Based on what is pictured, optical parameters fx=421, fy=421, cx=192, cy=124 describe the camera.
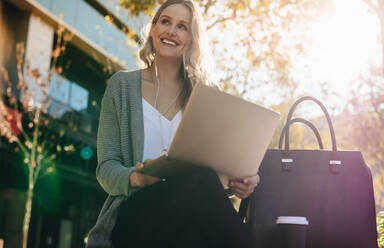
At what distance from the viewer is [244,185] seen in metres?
2.01

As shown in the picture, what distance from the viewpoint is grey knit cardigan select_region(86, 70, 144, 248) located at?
6.79 ft

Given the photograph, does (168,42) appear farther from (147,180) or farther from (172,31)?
(147,180)

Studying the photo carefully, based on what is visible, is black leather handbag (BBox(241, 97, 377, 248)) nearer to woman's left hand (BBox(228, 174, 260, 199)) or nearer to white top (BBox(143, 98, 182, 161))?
woman's left hand (BBox(228, 174, 260, 199))

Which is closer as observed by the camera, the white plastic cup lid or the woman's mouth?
the white plastic cup lid

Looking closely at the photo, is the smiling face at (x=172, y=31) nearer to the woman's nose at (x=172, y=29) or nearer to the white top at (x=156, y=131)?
the woman's nose at (x=172, y=29)

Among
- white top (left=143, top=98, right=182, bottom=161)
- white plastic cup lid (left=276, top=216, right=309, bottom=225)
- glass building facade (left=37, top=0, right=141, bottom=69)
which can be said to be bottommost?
white plastic cup lid (left=276, top=216, right=309, bottom=225)

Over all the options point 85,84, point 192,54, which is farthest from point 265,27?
point 85,84

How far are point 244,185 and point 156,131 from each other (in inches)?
27.8

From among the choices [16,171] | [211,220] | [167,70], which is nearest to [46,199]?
[16,171]

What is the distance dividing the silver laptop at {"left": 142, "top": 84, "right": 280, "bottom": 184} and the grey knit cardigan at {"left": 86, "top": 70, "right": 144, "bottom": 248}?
38 cm

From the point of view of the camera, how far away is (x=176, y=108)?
2662mm

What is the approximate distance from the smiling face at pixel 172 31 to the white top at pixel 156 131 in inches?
15.3

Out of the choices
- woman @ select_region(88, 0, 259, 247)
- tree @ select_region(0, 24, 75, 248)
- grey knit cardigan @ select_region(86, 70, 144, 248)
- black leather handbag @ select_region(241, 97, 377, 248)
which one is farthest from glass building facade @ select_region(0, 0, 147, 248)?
black leather handbag @ select_region(241, 97, 377, 248)

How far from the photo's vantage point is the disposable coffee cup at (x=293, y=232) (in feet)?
6.28
